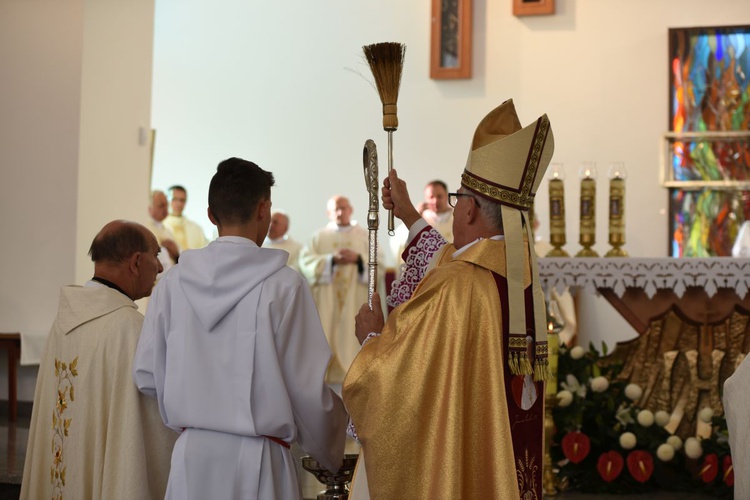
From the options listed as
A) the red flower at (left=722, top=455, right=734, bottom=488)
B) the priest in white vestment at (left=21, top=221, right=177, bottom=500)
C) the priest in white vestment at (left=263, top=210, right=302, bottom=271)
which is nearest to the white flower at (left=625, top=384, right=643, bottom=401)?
the red flower at (left=722, top=455, right=734, bottom=488)

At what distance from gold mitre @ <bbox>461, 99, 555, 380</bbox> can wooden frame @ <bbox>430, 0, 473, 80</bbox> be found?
9.18m

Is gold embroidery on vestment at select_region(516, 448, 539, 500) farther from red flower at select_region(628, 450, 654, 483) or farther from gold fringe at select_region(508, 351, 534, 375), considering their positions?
red flower at select_region(628, 450, 654, 483)

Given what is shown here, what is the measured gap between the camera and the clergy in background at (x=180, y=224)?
12023mm

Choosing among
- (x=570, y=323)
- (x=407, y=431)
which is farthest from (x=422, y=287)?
(x=570, y=323)

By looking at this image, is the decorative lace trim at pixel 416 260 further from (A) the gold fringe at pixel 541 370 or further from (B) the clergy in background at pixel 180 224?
(B) the clergy in background at pixel 180 224

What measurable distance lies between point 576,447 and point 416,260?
2229mm

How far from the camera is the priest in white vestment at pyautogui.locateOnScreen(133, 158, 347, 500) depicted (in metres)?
2.75

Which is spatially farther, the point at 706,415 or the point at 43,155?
the point at 43,155

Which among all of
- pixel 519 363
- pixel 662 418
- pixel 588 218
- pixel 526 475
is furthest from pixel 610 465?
pixel 519 363

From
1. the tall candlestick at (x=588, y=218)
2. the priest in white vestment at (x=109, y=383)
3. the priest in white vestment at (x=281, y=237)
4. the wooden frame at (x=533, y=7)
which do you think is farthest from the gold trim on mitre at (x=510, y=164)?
the wooden frame at (x=533, y=7)

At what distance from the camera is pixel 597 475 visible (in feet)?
16.5

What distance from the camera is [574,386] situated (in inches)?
206

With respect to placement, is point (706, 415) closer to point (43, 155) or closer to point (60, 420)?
point (60, 420)

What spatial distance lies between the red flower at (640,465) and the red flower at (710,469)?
0.83 ft
